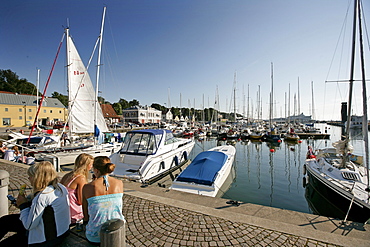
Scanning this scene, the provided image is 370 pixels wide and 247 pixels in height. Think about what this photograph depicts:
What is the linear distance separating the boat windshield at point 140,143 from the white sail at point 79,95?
810cm

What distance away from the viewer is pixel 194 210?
4.78 metres

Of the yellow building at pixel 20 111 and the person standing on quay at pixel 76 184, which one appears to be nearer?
the person standing on quay at pixel 76 184

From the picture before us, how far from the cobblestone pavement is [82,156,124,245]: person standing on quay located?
873mm

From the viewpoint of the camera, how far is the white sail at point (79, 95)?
1584cm

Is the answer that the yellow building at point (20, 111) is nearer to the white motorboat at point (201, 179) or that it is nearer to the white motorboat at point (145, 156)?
the white motorboat at point (145, 156)

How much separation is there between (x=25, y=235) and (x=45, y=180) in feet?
3.88

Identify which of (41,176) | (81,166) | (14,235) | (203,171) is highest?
(41,176)

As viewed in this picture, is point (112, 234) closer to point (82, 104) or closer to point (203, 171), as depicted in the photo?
point (203, 171)

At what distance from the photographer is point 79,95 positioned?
53.3 ft

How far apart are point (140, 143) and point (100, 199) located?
751 cm

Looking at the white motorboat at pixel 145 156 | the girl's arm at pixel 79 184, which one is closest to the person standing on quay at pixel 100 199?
the girl's arm at pixel 79 184

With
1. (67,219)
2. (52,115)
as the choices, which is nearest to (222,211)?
(67,219)

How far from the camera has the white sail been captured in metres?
15.8

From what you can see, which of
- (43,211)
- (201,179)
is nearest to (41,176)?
(43,211)
